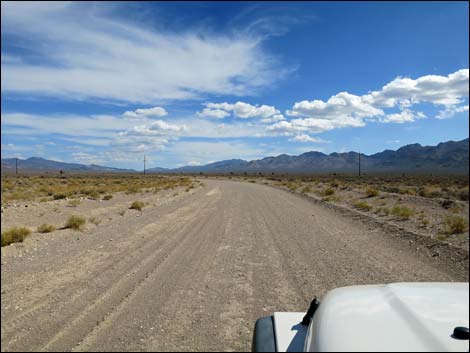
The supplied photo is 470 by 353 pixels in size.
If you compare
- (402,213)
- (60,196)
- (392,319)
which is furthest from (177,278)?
(60,196)

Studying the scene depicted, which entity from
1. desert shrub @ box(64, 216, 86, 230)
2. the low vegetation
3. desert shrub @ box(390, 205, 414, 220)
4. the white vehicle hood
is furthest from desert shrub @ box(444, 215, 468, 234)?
the low vegetation

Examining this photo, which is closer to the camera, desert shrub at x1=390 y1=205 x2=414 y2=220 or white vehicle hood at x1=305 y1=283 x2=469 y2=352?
white vehicle hood at x1=305 y1=283 x2=469 y2=352

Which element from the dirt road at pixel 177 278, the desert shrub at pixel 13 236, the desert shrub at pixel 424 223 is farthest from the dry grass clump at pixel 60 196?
the desert shrub at pixel 424 223

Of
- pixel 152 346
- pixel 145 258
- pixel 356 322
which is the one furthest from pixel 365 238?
pixel 356 322

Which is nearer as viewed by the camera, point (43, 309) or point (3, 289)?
point (43, 309)

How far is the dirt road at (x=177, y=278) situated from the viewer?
167 inches

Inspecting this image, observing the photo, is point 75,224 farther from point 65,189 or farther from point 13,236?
point 65,189

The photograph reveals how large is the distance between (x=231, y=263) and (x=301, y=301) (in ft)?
8.37

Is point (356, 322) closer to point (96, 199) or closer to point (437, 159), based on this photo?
point (96, 199)

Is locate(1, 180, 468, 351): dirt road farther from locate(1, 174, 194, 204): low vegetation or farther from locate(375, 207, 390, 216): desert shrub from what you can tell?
locate(1, 174, 194, 204): low vegetation

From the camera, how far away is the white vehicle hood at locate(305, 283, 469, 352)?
5.62ft

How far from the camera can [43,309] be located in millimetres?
4930

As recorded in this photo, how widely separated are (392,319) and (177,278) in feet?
16.4

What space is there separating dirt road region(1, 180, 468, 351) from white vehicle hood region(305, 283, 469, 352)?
7.05ft
